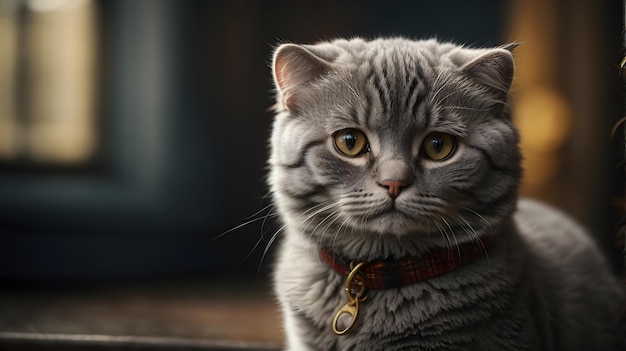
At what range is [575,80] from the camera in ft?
8.90

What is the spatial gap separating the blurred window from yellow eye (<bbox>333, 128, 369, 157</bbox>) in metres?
1.68

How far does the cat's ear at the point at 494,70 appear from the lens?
1.08 metres

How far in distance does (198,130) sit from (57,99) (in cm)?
56

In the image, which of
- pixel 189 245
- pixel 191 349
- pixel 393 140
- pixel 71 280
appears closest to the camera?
pixel 393 140

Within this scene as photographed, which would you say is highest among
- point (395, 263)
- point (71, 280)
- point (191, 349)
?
point (395, 263)

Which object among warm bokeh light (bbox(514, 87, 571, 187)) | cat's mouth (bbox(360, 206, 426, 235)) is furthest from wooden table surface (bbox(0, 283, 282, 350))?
warm bokeh light (bbox(514, 87, 571, 187))

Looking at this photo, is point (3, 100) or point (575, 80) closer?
point (3, 100)

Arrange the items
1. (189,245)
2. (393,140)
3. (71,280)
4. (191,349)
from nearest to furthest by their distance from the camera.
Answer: (393,140) < (191,349) < (71,280) < (189,245)

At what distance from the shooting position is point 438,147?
1.05 metres

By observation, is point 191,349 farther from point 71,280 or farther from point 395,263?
point 71,280

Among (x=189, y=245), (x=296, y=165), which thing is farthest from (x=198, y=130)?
(x=296, y=165)

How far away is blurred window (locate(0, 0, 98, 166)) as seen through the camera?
2408 mm

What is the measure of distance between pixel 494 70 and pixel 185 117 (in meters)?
1.69

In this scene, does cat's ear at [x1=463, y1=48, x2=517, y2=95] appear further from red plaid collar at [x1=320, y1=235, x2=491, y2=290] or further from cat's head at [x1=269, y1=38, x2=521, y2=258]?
red plaid collar at [x1=320, y1=235, x2=491, y2=290]
